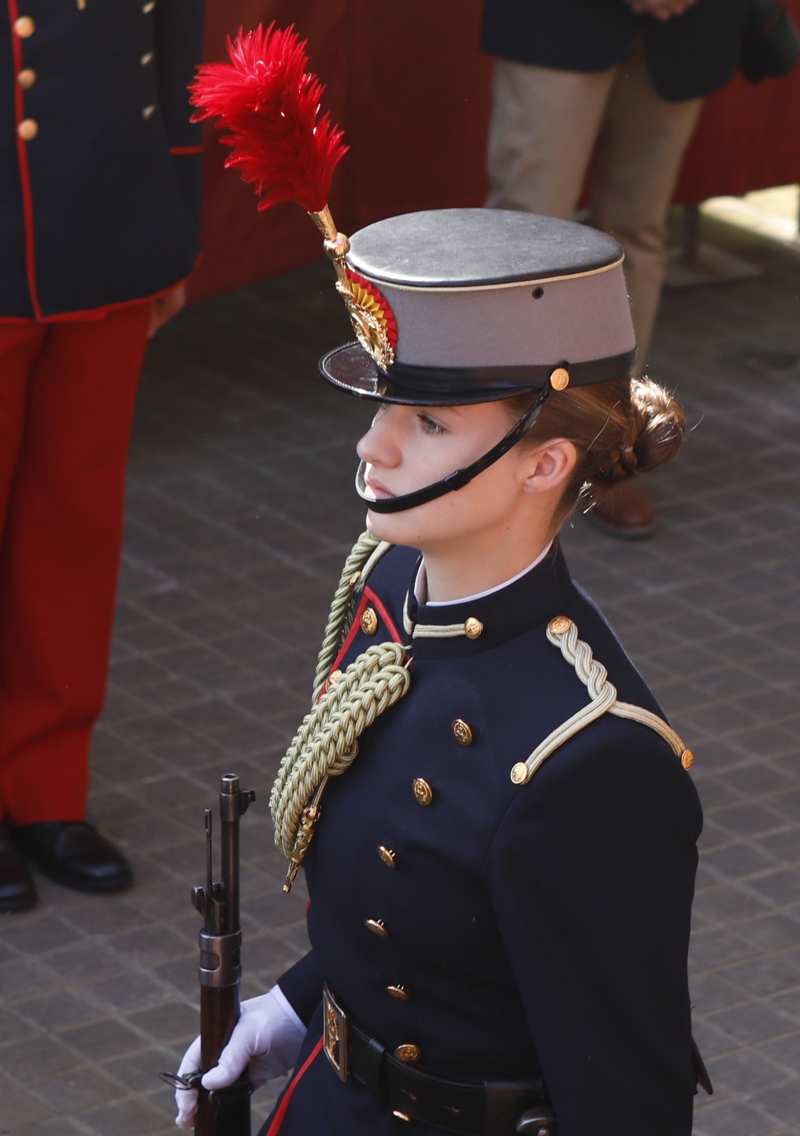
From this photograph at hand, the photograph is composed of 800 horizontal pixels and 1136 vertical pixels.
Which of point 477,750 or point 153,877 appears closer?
point 477,750

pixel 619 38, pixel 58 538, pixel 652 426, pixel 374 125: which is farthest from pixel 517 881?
pixel 374 125

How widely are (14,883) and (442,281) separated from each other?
254cm

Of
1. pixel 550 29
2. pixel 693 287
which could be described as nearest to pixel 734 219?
pixel 693 287

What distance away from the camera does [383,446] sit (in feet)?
7.13

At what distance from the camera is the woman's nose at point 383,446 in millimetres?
2174

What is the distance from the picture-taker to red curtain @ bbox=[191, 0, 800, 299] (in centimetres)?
652

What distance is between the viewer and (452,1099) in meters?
2.28

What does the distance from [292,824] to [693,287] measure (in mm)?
5754

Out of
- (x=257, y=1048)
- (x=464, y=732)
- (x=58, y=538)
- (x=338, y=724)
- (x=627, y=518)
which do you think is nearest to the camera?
(x=464, y=732)

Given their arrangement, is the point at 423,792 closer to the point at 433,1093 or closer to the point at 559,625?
the point at 559,625

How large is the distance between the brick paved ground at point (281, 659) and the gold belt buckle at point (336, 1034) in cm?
140

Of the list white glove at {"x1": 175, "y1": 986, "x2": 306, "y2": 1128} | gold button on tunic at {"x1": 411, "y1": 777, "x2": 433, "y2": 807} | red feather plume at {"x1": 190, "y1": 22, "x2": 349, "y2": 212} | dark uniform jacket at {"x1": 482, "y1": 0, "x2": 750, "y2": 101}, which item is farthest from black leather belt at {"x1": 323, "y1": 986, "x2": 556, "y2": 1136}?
dark uniform jacket at {"x1": 482, "y1": 0, "x2": 750, "y2": 101}

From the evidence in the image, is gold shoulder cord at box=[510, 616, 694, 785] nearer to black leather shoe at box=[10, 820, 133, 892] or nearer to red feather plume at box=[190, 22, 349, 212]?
red feather plume at box=[190, 22, 349, 212]

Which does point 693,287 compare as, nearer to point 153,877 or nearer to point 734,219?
point 734,219
